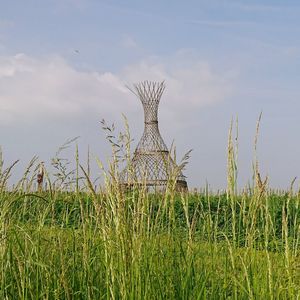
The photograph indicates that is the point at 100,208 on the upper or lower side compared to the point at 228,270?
upper

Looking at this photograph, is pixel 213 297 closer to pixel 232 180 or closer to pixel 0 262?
pixel 232 180

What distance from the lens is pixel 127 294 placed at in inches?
99.5

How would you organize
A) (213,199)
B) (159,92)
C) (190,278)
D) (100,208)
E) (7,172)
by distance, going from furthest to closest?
(159,92) < (213,199) < (190,278) < (7,172) < (100,208)

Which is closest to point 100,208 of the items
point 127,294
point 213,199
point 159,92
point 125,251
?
point 125,251

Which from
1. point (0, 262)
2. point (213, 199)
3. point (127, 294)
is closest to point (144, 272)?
point (127, 294)

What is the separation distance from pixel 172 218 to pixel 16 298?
897mm

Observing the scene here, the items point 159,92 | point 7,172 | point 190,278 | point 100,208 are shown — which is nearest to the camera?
point 100,208

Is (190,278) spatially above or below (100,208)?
below

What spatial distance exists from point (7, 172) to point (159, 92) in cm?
1449

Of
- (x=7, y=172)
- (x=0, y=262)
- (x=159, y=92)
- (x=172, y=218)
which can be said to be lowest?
(x=0, y=262)

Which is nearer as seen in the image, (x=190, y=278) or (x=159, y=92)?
(x=190, y=278)

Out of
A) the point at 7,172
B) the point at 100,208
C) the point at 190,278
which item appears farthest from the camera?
the point at 190,278

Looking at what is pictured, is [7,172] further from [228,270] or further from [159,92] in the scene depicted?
[159,92]

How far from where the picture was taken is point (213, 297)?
307cm
